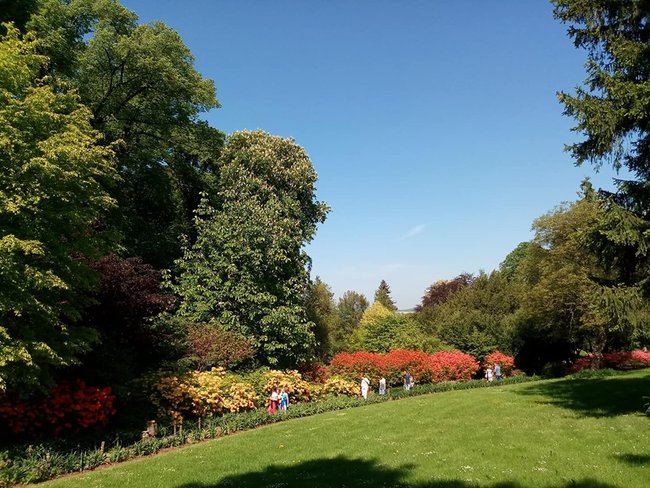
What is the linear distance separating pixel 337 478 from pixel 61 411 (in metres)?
9.30

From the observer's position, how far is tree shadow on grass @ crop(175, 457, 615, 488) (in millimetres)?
7871

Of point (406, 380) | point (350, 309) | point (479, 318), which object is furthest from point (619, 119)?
point (350, 309)

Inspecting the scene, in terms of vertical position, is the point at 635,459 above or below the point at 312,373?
below

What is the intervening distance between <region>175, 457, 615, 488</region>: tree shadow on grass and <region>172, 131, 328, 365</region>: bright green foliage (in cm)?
1450

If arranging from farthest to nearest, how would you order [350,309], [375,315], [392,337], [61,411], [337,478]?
[350,309] → [375,315] → [392,337] → [61,411] → [337,478]

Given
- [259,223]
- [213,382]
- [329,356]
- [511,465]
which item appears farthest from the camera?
[329,356]

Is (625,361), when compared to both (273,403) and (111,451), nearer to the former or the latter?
(273,403)

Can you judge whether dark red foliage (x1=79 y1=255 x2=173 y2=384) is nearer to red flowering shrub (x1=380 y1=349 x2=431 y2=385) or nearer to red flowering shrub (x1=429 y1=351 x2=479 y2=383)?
red flowering shrub (x1=380 y1=349 x2=431 y2=385)

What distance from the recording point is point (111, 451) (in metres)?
12.7

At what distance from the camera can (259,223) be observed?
2586 cm

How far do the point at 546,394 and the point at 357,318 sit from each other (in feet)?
158

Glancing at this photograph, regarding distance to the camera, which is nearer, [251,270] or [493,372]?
[251,270]

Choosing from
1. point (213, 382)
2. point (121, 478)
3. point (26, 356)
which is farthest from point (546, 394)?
point (26, 356)

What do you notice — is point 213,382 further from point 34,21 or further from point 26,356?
point 34,21
